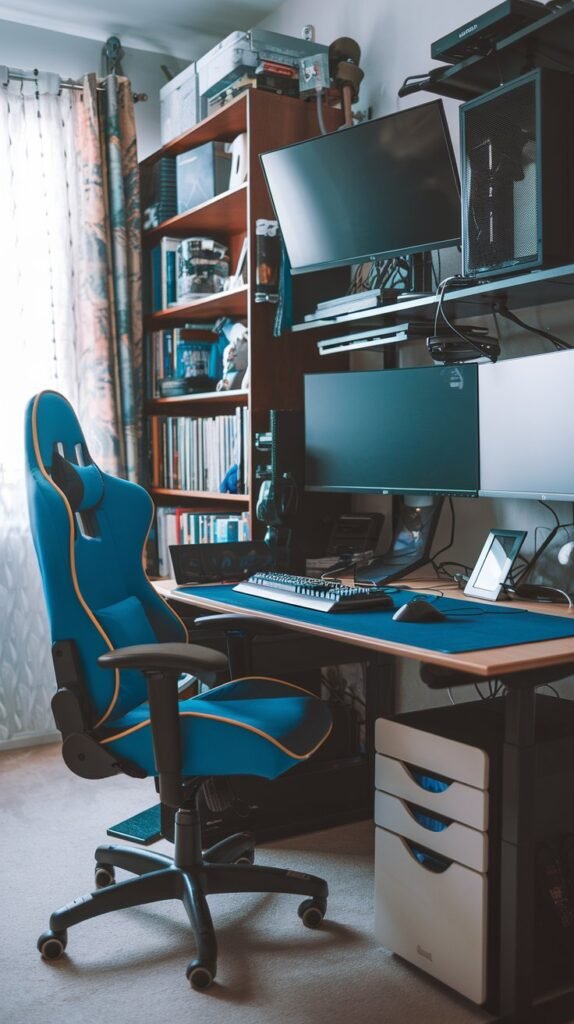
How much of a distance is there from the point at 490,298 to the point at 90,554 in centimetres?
109

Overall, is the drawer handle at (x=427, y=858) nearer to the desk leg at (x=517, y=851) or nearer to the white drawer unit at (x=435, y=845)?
the white drawer unit at (x=435, y=845)

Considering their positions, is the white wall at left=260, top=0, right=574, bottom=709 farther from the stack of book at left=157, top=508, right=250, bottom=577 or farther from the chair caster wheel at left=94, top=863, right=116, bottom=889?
the chair caster wheel at left=94, top=863, right=116, bottom=889

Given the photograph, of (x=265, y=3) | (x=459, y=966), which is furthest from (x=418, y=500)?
(x=265, y=3)

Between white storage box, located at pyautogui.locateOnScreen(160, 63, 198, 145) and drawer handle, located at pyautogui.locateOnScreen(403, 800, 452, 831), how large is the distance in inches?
96.9

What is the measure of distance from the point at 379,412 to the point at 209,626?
0.80 metres

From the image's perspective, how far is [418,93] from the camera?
2836 mm

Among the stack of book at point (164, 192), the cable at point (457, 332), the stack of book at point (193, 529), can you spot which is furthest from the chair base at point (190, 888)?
the stack of book at point (164, 192)

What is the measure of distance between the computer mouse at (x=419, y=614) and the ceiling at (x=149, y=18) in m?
2.52

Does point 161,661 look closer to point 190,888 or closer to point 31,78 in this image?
point 190,888

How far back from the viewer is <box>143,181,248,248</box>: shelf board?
308cm

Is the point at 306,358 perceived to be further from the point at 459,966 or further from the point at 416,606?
the point at 459,966

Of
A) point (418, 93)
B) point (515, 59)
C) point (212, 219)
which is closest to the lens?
point (515, 59)

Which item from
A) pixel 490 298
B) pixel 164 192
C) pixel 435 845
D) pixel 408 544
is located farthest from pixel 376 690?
pixel 164 192

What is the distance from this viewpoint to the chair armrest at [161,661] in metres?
1.75
